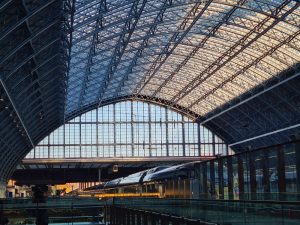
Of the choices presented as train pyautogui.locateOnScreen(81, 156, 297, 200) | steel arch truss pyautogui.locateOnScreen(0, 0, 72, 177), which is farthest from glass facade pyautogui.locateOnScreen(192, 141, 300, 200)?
steel arch truss pyautogui.locateOnScreen(0, 0, 72, 177)

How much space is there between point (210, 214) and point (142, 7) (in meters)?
28.2

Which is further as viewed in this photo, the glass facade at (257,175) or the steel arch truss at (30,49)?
the steel arch truss at (30,49)

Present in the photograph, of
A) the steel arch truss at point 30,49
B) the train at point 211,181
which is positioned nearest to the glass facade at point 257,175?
the train at point 211,181

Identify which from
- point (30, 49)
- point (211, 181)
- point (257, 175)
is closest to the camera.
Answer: point (257, 175)

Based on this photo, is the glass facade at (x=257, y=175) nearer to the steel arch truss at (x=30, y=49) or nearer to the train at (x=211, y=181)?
the train at (x=211, y=181)

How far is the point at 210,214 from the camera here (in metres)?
17.4

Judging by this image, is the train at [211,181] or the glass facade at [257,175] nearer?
the glass facade at [257,175]

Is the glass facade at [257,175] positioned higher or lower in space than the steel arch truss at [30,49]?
lower

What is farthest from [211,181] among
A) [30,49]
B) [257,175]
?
[30,49]

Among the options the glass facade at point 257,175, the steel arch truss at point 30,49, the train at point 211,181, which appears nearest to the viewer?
the glass facade at point 257,175

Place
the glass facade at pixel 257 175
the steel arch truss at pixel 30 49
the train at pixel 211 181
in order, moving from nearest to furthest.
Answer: the glass facade at pixel 257 175 → the train at pixel 211 181 → the steel arch truss at pixel 30 49

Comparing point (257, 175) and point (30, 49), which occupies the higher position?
point (30, 49)

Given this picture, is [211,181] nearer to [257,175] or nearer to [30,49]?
[257,175]

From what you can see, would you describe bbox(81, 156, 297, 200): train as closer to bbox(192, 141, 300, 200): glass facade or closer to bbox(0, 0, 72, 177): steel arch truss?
bbox(192, 141, 300, 200): glass facade
